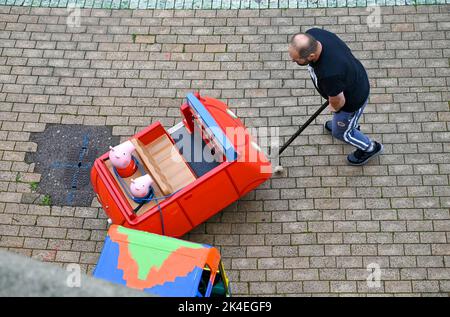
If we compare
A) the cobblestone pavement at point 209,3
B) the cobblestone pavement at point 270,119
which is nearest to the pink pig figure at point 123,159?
the cobblestone pavement at point 270,119

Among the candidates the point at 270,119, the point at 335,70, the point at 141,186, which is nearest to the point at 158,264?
the point at 141,186

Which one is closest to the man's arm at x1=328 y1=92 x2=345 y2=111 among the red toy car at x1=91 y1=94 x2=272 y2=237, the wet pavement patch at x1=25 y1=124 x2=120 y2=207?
the red toy car at x1=91 y1=94 x2=272 y2=237

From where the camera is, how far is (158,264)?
221 inches

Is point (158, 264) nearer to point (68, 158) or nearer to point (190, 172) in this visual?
point (190, 172)

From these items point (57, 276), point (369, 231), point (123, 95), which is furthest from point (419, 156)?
point (57, 276)

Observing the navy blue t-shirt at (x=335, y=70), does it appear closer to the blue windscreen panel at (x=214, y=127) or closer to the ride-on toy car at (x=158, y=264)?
the blue windscreen panel at (x=214, y=127)

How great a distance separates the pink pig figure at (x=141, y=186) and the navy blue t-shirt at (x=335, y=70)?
6.79 ft

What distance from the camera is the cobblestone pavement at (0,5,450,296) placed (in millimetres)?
7008

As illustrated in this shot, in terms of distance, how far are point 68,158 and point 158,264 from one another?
284 cm

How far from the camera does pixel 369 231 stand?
711 cm

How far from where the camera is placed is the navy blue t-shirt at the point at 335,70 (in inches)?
238

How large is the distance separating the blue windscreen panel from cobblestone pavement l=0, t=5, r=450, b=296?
1.13 metres

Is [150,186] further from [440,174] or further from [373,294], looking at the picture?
[440,174]

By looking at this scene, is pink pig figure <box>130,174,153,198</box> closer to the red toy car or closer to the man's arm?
the red toy car
